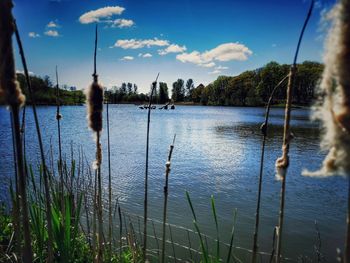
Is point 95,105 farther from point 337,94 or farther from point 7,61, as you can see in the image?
point 337,94

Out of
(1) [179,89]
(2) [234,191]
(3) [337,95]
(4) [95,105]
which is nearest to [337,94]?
(3) [337,95]

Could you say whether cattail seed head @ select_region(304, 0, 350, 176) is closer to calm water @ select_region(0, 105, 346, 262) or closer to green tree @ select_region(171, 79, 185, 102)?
calm water @ select_region(0, 105, 346, 262)

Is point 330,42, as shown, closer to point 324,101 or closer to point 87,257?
point 324,101

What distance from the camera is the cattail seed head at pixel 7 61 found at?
45.6 inches

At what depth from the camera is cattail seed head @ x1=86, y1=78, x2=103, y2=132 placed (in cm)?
182

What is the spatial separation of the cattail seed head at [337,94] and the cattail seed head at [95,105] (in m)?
1.18

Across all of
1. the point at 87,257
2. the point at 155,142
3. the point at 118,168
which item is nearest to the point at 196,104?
the point at 155,142

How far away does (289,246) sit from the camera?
8156 millimetres

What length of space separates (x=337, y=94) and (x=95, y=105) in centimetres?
128

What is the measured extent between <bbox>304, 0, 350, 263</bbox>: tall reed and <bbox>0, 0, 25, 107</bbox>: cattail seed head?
3.53ft

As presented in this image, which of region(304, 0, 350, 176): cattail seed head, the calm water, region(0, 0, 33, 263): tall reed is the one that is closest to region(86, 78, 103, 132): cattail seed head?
region(0, 0, 33, 263): tall reed

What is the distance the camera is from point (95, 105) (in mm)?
1833

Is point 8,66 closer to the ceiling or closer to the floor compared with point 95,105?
closer to the ceiling

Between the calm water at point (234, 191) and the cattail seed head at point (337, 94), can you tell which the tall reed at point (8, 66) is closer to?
the cattail seed head at point (337, 94)
